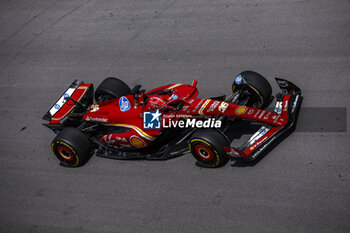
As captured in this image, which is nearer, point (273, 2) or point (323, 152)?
point (323, 152)

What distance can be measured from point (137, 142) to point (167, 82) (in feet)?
9.21

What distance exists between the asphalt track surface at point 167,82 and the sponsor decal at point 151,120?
0.82m

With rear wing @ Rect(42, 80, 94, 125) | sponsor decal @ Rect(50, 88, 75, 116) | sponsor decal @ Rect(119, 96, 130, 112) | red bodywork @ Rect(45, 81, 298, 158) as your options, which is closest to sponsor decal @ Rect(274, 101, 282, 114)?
red bodywork @ Rect(45, 81, 298, 158)

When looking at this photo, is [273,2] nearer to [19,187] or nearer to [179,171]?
[179,171]

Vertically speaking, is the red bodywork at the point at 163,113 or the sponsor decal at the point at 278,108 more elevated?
the red bodywork at the point at 163,113

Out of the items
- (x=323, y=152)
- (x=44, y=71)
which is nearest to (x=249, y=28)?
(x=323, y=152)

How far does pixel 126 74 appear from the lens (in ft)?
36.6

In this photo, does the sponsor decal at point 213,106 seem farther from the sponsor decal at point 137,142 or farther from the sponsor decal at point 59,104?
the sponsor decal at point 59,104

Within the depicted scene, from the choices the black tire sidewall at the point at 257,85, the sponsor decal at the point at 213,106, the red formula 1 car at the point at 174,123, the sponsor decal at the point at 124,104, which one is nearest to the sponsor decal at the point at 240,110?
the red formula 1 car at the point at 174,123

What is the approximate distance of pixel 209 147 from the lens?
729cm

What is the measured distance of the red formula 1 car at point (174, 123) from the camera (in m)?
7.54

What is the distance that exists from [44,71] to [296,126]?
7700 millimetres

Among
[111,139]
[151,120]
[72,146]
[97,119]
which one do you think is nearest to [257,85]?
[151,120]

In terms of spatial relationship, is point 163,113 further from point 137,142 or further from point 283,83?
point 283,83
